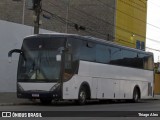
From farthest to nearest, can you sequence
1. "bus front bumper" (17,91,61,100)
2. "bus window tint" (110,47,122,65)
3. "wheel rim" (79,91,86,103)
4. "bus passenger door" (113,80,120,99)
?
1. "bus passenger door" (113,80,120,99)
2. "bus window tint" (110,47,122,65)
3. "wheel rim" (79,91,86,103)
4. "bus front bumper" (17,91,61,100)

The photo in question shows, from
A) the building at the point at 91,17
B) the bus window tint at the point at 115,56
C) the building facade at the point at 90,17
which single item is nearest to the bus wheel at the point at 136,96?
the bus window tint at the point at 115,56

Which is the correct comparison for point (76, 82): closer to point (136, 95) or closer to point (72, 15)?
point (136, 95)

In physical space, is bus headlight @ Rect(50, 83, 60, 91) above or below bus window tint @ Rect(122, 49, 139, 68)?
below

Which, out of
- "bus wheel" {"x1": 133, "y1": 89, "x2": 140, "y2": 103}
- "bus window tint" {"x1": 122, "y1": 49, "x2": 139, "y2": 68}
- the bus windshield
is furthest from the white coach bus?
"bus wheel" {"x1": 133, "y1": 89, "x2": 140, "y2": 103}

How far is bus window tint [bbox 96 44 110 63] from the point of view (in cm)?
2839

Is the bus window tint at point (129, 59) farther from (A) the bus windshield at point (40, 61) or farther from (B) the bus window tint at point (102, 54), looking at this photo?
(A) the bus windshield at point (40, 61)

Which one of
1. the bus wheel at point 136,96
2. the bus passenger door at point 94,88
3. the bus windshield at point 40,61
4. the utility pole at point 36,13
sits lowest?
the bus wheel at point 136,96

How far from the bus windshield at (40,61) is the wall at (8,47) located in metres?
8.55

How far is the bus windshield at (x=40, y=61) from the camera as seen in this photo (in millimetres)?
25141

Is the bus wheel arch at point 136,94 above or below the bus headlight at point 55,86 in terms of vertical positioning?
below

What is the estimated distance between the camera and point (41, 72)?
997 inches

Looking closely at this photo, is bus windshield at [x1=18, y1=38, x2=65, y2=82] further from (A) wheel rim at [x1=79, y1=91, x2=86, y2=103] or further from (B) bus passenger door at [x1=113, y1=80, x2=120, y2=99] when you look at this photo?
(B) bus passenger door at [x1=113, y1=80, x2=120, y2=99]

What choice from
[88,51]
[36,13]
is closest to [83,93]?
[88,51]

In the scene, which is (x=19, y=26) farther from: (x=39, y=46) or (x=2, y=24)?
(x=39, y=46)
